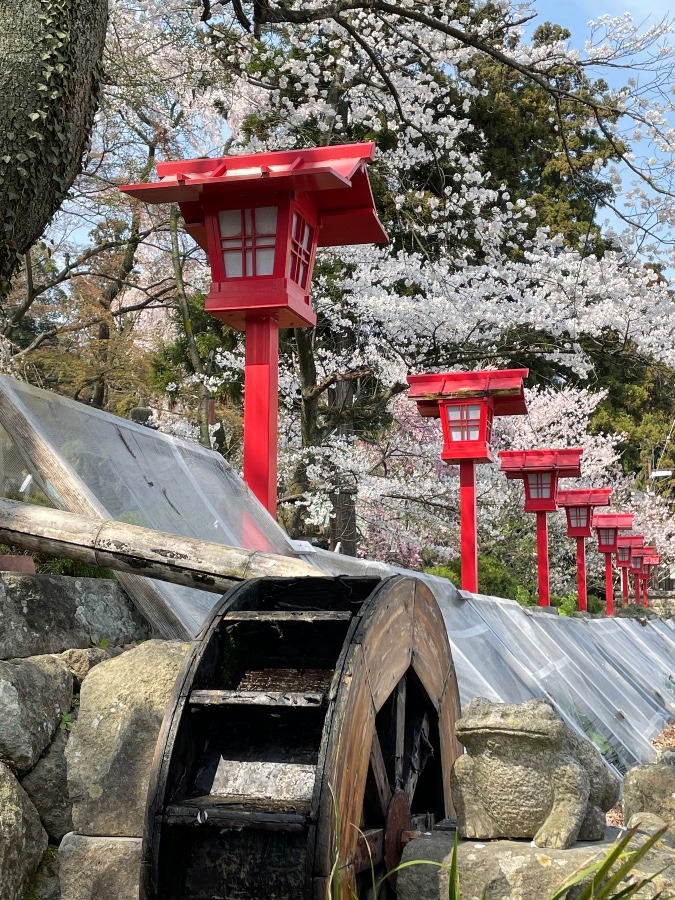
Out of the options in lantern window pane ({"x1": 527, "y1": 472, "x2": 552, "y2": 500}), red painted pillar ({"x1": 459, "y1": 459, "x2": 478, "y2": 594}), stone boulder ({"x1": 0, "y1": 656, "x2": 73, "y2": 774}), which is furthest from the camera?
lantern window pane ({"x1": 527, "y1": 472, "x2": 552, "y2": 500})

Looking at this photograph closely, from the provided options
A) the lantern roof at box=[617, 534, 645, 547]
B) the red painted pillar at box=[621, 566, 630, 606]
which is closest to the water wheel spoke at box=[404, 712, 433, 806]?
the lantern roof at box=[617, 534, 645, 547]

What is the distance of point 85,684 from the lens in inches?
125

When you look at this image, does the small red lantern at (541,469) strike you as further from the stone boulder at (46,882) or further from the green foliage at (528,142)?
the stone boulder at (46,882)

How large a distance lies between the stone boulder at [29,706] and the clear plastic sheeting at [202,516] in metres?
0.67

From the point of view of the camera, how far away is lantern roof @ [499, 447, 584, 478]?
14797 mm

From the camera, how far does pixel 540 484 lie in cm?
1514

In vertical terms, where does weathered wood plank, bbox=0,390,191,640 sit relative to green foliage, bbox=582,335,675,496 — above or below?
below

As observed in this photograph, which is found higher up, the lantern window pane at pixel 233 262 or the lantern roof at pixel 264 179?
the lantern roof at pixel 264 179

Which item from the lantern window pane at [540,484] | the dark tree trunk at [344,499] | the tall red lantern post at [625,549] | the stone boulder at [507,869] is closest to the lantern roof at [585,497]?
the lantern window pane at [540,484]

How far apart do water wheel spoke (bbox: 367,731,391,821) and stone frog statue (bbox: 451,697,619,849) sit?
258mm

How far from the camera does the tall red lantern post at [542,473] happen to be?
583 inches

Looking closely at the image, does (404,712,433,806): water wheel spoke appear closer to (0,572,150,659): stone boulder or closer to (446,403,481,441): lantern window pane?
(0,572,150,659): stone boulder

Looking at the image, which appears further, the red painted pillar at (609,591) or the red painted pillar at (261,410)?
the red painted pillar at (609,591)

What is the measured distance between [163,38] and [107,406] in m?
6.99
